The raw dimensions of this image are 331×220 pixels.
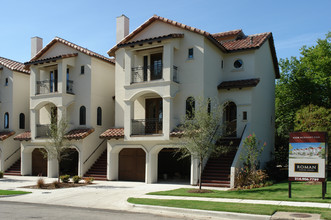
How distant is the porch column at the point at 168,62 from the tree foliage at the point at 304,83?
13.5 metres

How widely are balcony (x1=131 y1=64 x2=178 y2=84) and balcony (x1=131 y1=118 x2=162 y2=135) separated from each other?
2700 mm

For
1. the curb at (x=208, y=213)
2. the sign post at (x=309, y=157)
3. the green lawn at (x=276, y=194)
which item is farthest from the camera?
the green lawn at (x=276, y=194)

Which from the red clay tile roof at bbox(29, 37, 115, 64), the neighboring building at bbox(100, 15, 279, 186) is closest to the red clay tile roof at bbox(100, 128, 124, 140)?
the neighboring building at bbox(100, 15, 279, 186)

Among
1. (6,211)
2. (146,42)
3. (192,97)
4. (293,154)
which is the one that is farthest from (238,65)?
(6,211)

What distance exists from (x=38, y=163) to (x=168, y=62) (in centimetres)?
1490

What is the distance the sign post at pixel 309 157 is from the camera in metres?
13.7

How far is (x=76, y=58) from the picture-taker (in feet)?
89.2

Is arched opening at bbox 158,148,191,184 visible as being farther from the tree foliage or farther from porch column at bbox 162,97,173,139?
Answer: the tree foliage

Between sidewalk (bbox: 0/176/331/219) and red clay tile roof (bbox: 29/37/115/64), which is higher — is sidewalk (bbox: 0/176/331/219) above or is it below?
below

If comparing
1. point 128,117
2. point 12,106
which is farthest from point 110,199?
point 12,106

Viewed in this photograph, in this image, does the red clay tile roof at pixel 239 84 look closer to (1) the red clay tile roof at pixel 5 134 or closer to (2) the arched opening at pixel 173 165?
(2) the arched opening at pixel 173 165

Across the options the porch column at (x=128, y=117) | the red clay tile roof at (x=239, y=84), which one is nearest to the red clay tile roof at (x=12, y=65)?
the porch column at (x=128, y=117)

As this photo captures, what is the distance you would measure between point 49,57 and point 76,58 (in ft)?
9.14

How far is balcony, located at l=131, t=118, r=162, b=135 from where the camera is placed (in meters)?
23.0
